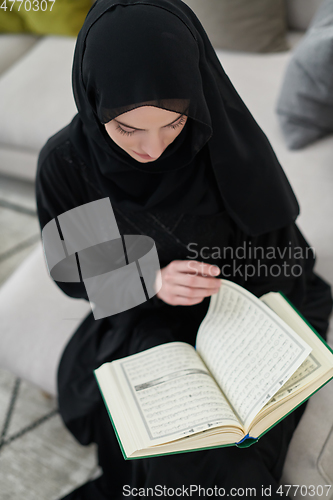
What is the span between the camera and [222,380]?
71 centimetres

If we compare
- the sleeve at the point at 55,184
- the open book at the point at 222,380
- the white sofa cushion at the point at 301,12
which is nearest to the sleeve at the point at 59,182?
the sleeve at the point at 55,184

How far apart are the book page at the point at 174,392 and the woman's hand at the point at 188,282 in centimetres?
9

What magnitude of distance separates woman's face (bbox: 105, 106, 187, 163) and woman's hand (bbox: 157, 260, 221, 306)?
0.23 metres

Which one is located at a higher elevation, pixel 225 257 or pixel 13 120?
pixel 13 120

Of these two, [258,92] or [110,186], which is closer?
[110,186]

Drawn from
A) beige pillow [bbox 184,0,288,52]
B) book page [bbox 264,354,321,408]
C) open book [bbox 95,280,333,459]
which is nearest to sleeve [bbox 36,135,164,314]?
open book [bbox 95,280,333,459]

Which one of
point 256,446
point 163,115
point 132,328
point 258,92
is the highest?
point 163,115

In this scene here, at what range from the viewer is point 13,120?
167cm

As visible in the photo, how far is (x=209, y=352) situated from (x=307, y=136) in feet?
2.78

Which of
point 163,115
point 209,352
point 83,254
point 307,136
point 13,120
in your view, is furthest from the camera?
point 13,120

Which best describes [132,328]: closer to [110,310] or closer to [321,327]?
[110,310]

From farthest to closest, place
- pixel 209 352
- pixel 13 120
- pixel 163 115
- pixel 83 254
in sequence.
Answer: pixel 13 120 → pixel 83 254 → pixel 209 352 → pixel 163 115

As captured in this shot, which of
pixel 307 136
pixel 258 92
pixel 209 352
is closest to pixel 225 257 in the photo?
pixel 209 352

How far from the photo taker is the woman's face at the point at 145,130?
58 centimetres
